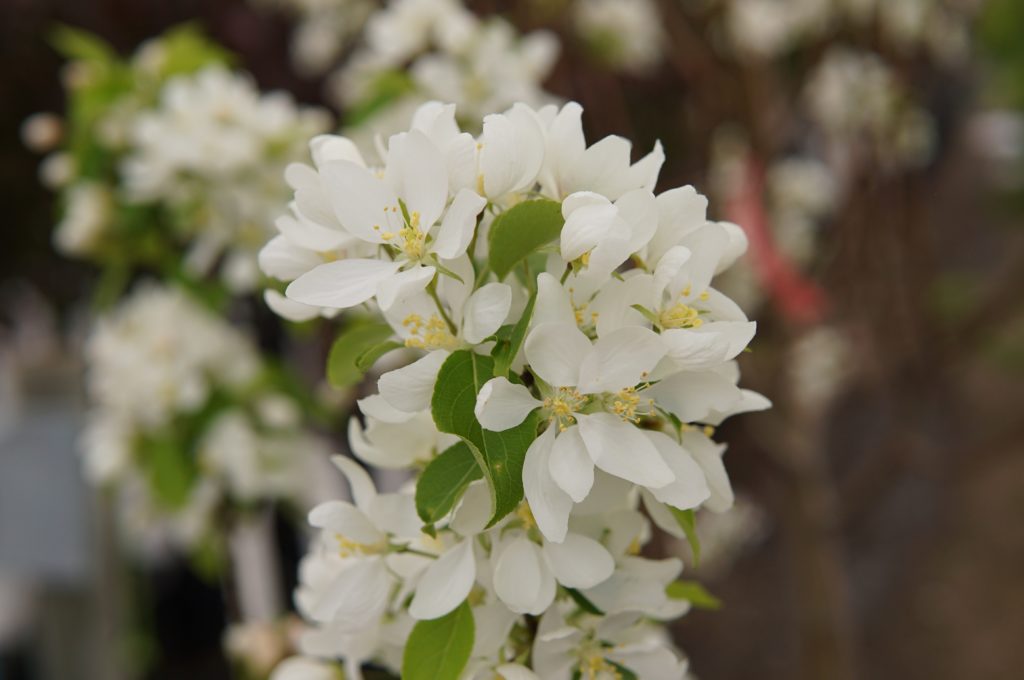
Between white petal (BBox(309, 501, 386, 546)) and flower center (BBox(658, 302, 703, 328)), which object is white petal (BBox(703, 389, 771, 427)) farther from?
white petal (BBox(309, 501, 386, 546))

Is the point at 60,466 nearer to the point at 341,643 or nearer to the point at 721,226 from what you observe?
the point at 341,643

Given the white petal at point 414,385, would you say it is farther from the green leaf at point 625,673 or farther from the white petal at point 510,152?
the green leaf at point 625,673

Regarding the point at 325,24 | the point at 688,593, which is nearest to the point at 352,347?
the point at 688,593

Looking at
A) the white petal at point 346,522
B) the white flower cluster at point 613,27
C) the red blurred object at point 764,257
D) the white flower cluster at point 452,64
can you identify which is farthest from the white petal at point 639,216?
the white flower cluster at point 613,27

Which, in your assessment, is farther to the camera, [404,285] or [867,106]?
[867,106]

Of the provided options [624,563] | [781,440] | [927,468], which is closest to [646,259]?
[624,563]

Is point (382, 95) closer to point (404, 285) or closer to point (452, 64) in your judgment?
point (452, 64)
